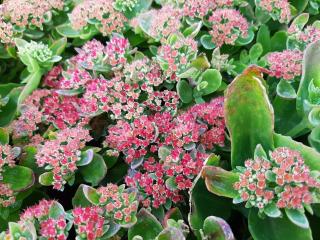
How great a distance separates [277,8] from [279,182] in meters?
0.52

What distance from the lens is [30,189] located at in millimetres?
1041

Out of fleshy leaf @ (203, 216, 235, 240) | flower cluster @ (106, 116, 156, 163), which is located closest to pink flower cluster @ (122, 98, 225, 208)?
flower cluster @ (106, 116, 156, 163)

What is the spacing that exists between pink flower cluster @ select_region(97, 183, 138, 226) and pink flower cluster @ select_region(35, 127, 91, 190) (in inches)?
4.2

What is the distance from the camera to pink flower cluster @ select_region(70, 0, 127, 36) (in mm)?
1212

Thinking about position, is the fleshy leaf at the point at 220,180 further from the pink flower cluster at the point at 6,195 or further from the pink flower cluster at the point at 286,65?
the pink flower cluster at the point at 6,195

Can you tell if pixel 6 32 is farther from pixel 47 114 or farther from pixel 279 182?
pixel 279 182

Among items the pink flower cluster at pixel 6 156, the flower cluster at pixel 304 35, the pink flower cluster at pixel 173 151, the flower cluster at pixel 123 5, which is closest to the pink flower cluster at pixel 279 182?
the pink flower cluster at pixel 173 151

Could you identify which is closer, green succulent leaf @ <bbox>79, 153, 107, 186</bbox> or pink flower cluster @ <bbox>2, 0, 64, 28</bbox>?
green succulent leaf @ <bbox>79, 153, 107, 186</bbox>

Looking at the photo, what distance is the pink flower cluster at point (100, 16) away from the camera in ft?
3.98

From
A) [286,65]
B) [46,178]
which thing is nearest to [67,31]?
[46,178]

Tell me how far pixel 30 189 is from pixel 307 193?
21.5 inches

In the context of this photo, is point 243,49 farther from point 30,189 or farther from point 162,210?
point 30,189

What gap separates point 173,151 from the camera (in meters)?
0.97

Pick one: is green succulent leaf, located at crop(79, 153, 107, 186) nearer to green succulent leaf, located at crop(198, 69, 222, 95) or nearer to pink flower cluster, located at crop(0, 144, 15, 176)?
pink flower cluster, located at crop(0, 144, 15, 176)
